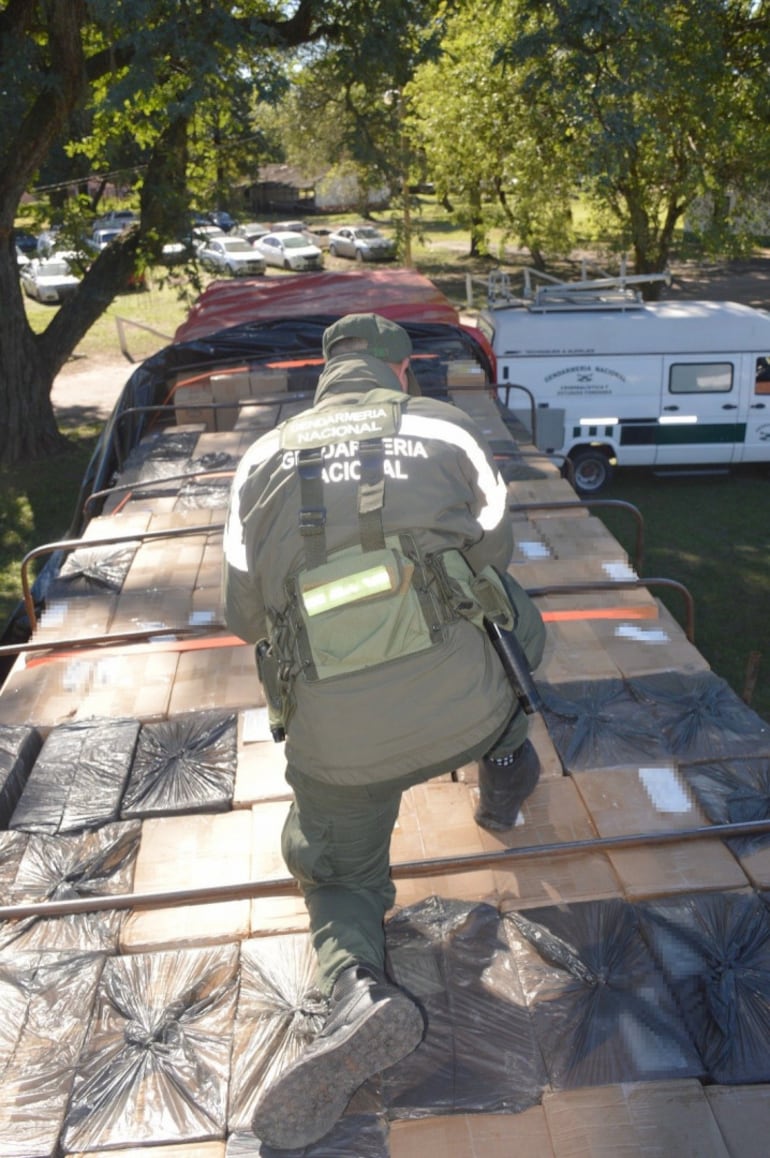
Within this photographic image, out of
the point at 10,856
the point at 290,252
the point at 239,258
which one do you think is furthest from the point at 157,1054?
the point at 290,252

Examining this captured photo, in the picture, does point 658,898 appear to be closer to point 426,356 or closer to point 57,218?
point 426,356

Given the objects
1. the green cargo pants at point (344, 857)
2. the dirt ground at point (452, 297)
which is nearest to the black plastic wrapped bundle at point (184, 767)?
the green cargo pants at point (344, 857)

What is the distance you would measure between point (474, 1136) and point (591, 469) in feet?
39.1

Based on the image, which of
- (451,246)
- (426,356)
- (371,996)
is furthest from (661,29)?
(451,246)

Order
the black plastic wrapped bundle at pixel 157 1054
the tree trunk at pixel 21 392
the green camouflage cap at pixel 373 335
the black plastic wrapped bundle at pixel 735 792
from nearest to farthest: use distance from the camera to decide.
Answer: the black plastic wrapped bundle at pixel 157 1054 < the green camouflage cap at pixel 373 335 < the black plastic wrapped bundle at pixel 735 792 < the tree trunk at pixel 21 392

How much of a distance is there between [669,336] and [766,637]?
202 inches

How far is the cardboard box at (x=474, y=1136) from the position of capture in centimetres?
238

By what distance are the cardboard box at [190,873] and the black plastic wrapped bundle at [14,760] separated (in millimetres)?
Result: 582

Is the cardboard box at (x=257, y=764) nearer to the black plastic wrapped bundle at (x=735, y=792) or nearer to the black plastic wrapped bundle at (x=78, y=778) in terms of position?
the black plastic wrapped bundle at (x=78, y=778)

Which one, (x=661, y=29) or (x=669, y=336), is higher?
(x=661, y=29)

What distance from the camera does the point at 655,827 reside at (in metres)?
3.44

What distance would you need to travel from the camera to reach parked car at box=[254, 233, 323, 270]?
1328 inches

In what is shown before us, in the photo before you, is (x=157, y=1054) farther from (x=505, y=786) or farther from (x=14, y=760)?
(x=14, y=760)

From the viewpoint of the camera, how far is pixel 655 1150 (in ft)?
7.71
